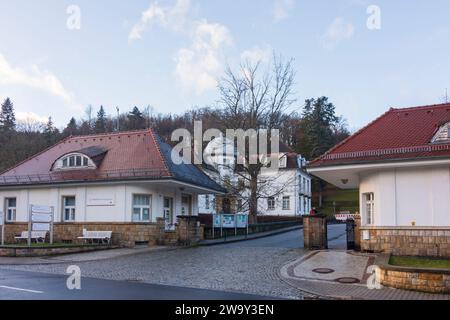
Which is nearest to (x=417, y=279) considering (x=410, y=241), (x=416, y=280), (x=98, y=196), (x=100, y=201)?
(x=416, y=280)

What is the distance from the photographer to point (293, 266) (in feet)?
57.0

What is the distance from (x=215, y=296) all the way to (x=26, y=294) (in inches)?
172

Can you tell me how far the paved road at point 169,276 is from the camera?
39.8ft

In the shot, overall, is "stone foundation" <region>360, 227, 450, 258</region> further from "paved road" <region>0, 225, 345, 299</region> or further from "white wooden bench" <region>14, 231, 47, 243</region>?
"white wooden bench" <region>14, 231, 47, 243</region>

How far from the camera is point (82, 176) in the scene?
2800cm

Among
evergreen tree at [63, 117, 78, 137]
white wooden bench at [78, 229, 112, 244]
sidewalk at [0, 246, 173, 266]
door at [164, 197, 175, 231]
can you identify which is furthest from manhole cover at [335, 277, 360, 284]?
evergreen tree at [63, 117, 78, 137]

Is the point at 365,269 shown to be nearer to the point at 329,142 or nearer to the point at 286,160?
the point at 286,160

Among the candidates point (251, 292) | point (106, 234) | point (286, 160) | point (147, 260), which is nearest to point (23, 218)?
point (106, 234)

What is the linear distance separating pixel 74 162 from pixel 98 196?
3.28 meters

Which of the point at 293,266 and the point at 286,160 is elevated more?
the point at 286,160

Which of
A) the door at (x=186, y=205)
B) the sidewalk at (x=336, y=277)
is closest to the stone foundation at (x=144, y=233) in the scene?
the door at (x=186, y=205)

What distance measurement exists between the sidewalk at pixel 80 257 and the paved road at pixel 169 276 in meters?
0.58

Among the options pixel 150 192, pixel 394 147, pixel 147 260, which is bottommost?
pixel 147 260

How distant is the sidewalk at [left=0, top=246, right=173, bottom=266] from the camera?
20.0 m
